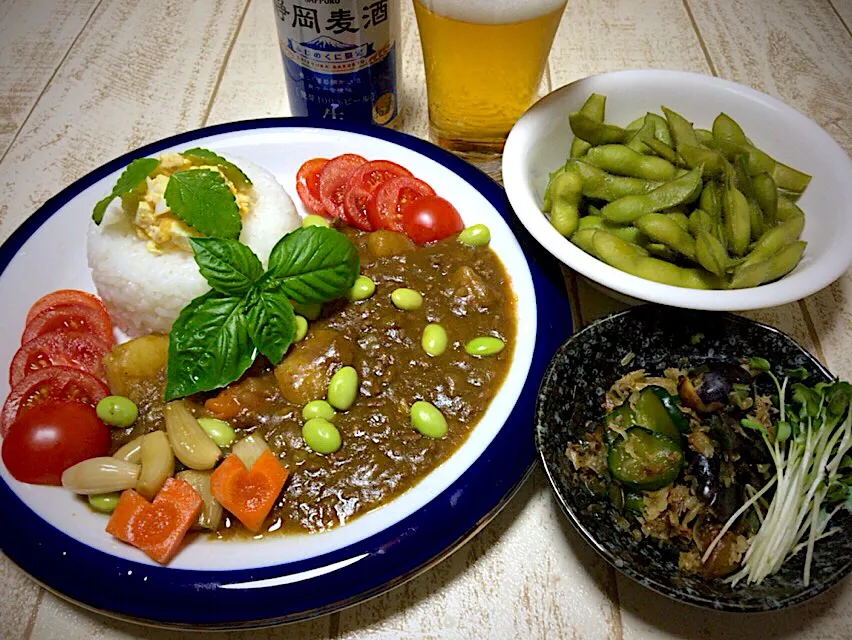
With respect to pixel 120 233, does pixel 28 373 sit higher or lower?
lower

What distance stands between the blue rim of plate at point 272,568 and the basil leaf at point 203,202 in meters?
0.94

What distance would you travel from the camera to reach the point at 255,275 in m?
2.14

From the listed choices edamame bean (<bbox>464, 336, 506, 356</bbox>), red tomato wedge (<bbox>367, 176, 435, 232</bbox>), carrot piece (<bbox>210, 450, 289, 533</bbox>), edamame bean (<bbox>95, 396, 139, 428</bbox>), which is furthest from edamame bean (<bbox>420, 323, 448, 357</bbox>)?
edamame bean (<bbox>95, 396, 139, 428</bbox>)

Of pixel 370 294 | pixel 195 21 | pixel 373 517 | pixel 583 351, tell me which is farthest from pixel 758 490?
pixel 195 21

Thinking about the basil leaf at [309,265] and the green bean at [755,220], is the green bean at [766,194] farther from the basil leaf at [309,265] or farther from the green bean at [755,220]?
the basil leaf at [309,265]

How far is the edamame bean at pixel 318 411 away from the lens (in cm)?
206

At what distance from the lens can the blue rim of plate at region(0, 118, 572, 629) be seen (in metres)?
1.65

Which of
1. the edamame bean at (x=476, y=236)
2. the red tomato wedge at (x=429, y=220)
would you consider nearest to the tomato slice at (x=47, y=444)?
the red tomato wedge at (x=429, y=220)

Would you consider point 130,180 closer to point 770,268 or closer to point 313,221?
point 313,221

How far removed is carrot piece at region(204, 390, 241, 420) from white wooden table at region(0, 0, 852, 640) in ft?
2.05

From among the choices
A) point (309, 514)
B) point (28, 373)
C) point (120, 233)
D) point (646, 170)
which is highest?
point (646, 170)

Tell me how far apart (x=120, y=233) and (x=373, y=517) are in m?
1.42

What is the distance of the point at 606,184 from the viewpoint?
2.26m

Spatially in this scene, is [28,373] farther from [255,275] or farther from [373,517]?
[373,517]
